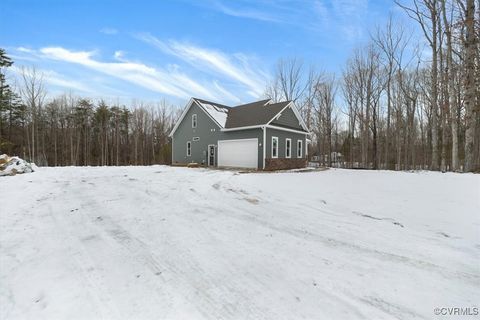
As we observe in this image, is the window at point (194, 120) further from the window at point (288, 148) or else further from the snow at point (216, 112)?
the window at point (288, 148)

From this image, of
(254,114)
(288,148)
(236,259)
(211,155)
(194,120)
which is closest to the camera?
(236,259)

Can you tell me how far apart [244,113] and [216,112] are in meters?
2.61

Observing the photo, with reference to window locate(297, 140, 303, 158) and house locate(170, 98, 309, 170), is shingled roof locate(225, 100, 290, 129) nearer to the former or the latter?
house locate(170, 98, 309, 170)

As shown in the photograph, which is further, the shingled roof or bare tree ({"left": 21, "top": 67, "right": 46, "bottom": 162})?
bare tree ({"left": 21, "top": 67, "right": 46, "bottom": 162})

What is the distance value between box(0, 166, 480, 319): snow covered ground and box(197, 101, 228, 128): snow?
1391cm

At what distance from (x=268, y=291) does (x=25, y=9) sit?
13666 millimetres

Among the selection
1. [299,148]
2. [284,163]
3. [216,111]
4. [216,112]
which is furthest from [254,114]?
[299,148]

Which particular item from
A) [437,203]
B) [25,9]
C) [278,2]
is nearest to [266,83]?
[278,2]

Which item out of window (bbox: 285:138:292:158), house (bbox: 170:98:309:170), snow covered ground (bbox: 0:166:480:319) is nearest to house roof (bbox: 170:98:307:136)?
house (bbox: 170:98:309:170)

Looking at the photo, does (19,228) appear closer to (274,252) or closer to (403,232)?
(274,252)

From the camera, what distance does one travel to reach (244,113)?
1933cm

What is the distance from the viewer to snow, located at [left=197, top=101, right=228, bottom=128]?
62.5 ft

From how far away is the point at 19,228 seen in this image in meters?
3.97

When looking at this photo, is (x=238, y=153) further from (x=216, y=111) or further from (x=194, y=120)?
(x=194, y=120)
